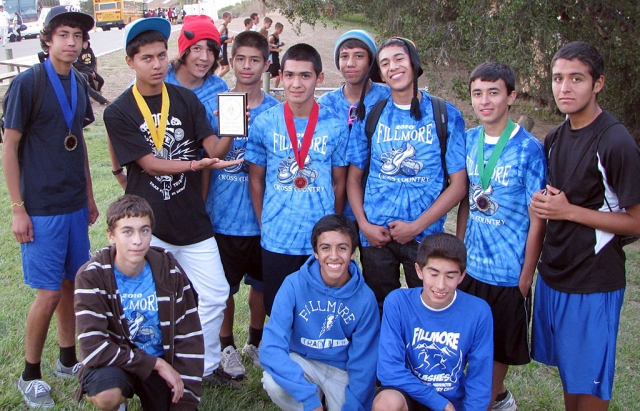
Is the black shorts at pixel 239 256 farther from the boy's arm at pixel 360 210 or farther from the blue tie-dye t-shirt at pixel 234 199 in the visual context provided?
the boy's arm at pixel 360 210

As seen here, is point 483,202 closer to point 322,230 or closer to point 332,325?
point 322,230

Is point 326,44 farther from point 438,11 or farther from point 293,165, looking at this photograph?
point 293,165

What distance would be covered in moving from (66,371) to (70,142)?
154cm

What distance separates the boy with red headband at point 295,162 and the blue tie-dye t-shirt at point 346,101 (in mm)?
211

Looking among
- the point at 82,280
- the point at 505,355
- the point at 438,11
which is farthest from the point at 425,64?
the point at 82,280

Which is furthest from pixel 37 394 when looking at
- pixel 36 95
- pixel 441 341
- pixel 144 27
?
pixel 441 341

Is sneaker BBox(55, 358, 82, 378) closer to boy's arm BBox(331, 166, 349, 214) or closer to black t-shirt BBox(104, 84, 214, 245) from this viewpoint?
black t-shirt BBox(104, 84, 214, 245)

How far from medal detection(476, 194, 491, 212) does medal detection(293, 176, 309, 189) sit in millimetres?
1049

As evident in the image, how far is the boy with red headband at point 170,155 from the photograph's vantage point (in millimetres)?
3619

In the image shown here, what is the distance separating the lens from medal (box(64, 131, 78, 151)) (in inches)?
149

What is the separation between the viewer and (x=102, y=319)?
10.3 feet

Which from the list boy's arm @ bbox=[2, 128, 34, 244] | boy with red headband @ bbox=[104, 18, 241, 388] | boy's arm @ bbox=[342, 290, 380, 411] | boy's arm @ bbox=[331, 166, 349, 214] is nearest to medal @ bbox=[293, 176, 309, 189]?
boy's arm @ bbox=[331, 166, 349, 214]

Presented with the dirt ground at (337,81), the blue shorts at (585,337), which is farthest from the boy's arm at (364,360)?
the dirt ground at (337,81)

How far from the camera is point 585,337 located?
322 centimetres
